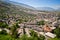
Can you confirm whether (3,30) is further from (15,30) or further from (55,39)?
(55,39)

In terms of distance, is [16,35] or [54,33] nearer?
[16,35]

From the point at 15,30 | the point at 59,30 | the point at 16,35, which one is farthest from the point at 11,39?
the point at 59,30

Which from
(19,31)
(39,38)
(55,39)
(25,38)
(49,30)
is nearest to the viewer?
(25,38)

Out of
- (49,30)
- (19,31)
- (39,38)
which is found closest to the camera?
(39,38)

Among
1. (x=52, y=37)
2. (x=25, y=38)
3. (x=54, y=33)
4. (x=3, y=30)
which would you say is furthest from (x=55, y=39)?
(x=3, y=30)

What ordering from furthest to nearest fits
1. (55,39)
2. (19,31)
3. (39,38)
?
(19,31), (55,39), (39,38)

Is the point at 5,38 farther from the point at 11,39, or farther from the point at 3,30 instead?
the point at 3,30

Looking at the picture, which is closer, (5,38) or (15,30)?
(5,38)

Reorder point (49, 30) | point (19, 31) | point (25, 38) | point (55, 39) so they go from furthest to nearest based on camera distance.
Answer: point (49, 30) → point (19, 31) → point (55, 39) → point (25, 38)
